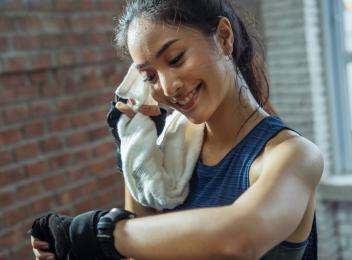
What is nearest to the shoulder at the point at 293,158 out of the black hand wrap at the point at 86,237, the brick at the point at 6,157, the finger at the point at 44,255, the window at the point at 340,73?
the black hand wrap at the point at 86,237

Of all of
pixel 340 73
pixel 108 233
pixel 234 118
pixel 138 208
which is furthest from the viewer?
pixel 340 73

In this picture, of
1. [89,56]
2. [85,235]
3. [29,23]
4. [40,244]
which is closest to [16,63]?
[29,23]

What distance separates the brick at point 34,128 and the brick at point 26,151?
0.14ft

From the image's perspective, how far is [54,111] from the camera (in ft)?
7.30

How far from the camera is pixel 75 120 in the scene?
7.64ft

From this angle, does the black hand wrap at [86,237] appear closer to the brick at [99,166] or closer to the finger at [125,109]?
the finger at [125,109]

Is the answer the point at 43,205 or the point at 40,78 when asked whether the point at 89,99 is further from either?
the point at 43,205

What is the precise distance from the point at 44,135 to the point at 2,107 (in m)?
0.24

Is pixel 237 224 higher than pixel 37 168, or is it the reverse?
pixel 237 224

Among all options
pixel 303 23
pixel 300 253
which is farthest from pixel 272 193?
pixel 303 23

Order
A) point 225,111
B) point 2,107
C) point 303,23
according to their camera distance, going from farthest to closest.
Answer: point 303,23
point 2,107
point 225,111

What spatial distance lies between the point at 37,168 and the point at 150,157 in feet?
3.59

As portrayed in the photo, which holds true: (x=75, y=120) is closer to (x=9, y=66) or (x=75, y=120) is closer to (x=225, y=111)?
(x=9, y=66)

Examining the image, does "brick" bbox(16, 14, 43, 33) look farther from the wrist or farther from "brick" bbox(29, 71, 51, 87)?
the wrist
